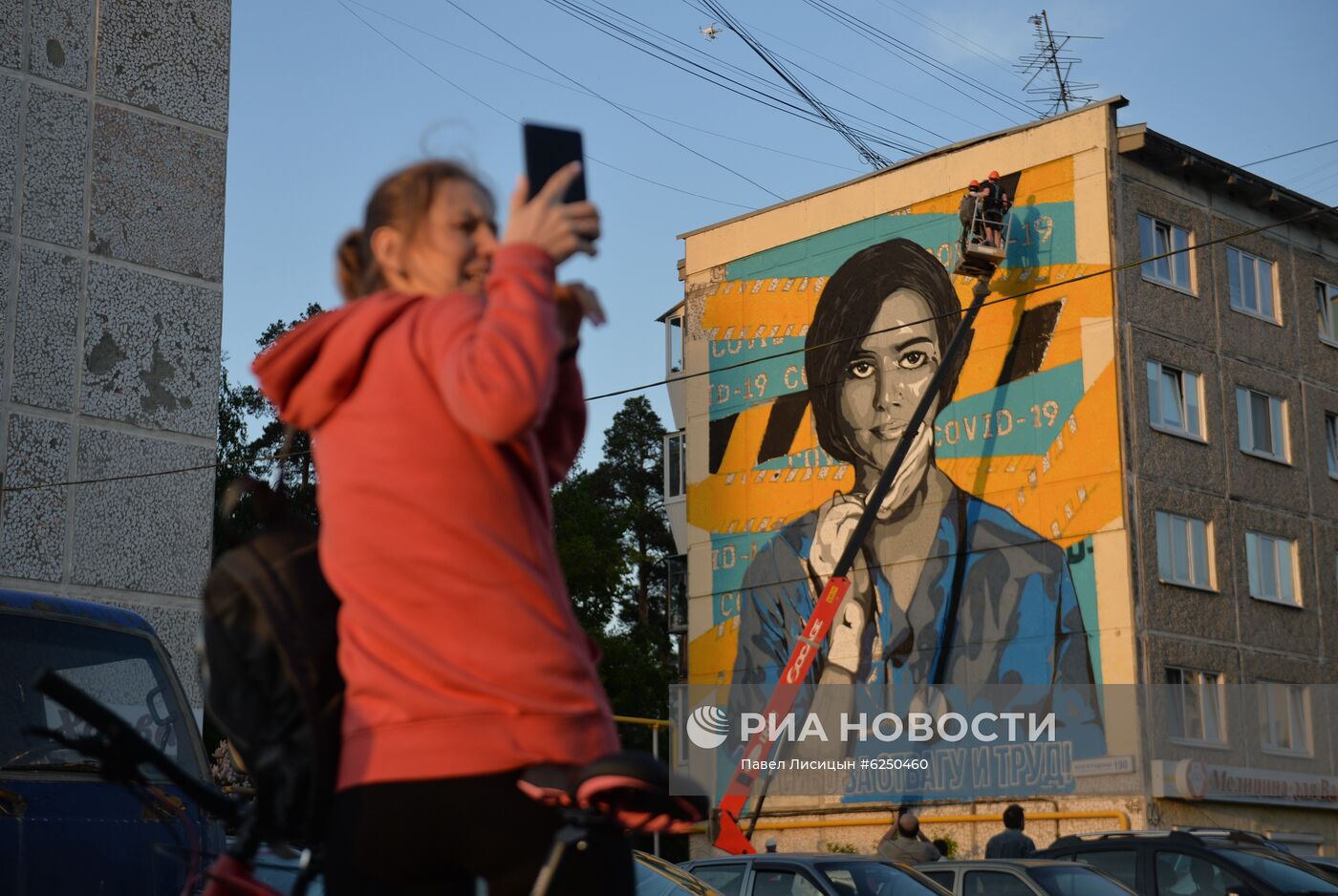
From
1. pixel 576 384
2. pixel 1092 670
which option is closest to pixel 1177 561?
pixel 1092 670

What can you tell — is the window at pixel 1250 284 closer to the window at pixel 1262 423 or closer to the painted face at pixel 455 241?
the window at pixel 1262 423

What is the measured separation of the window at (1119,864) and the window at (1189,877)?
21cm

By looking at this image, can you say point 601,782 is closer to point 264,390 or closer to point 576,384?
point 576,384

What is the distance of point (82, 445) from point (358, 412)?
433 inches

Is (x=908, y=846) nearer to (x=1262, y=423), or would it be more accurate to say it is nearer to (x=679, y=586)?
(x=1262, y=423)

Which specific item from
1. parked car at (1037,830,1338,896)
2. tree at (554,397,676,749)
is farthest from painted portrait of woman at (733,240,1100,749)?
parked car at (1037,830,1338,896)

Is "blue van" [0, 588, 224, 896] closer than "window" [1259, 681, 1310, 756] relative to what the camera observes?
Yes

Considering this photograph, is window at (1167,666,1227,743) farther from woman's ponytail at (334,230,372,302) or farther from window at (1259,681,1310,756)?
woman's ponytail at (334,230,372,302)

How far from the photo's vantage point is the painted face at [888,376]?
130 feet

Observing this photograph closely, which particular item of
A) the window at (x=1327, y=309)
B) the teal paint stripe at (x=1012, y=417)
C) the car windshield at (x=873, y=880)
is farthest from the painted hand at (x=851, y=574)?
the car windshield at (x=873, y=880)

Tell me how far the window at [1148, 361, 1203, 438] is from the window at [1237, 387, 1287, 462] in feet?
4.32

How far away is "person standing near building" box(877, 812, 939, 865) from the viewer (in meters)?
17.8

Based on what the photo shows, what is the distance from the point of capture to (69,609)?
25.2ft

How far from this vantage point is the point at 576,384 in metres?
2.62
